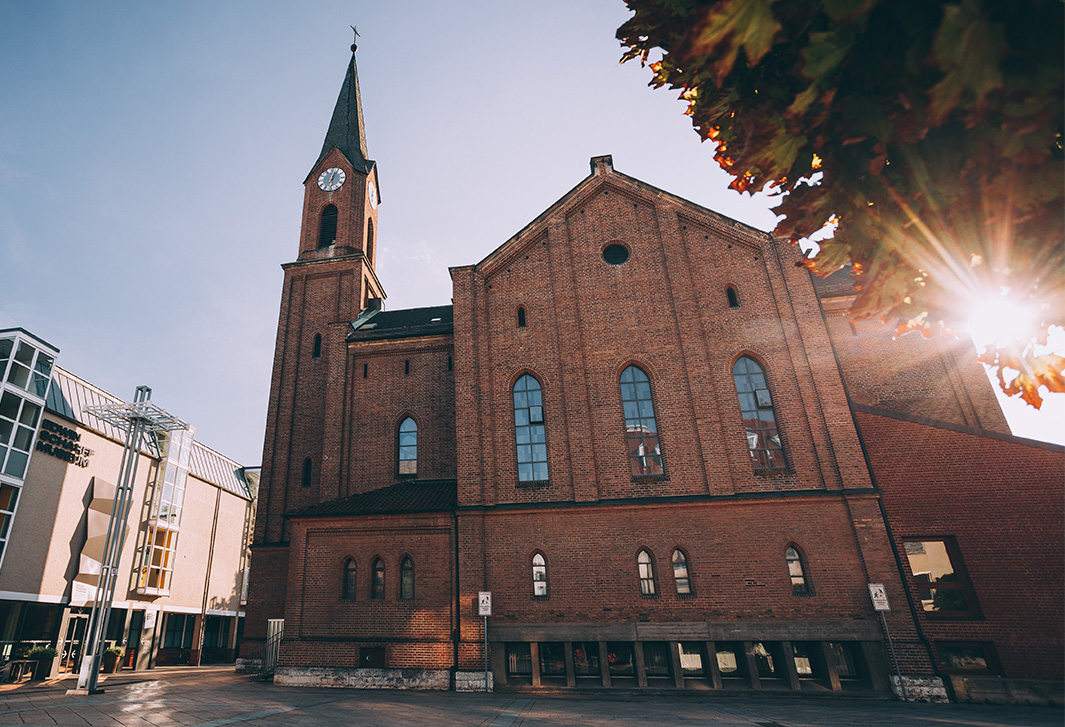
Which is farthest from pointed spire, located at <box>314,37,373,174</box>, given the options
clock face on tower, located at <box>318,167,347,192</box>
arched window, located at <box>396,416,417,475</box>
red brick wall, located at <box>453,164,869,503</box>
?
arched window, located at <box>396,416,417,475</box>

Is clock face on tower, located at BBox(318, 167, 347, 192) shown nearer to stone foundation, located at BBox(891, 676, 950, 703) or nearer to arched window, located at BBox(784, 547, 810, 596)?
arched window, located at BBox(784, 547, 810, 596)

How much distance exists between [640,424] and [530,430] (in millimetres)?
3815

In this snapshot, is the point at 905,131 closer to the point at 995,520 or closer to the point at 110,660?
the point at 995,520

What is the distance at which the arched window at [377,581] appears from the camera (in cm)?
1769

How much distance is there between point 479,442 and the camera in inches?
749

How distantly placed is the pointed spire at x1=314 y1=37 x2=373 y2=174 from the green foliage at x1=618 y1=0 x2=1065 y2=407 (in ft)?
102

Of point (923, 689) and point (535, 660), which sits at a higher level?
point (535, 660)

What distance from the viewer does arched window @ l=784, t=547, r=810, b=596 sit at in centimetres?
1597

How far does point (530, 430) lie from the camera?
19266 mm

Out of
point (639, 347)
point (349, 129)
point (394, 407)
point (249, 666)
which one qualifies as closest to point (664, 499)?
point (639, 347)

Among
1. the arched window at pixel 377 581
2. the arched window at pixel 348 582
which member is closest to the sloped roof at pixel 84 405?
the arched window at pixel 348 582

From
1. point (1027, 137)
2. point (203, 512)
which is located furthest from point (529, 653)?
point (203, 512)

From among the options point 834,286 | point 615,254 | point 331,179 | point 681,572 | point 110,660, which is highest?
point 331,179

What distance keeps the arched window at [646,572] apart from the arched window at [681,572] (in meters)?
0.68
